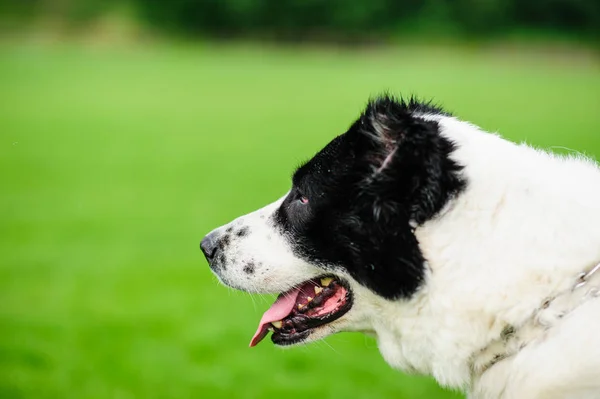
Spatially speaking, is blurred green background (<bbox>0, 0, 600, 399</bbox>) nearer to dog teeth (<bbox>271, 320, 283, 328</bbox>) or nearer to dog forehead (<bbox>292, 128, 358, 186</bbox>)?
dog forehead (<bbox>292, 128, 358, 186</bbox>)

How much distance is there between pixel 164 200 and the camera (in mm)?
11914

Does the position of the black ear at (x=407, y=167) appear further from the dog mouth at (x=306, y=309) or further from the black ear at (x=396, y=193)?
the dog mouth at (x=306, y=309)

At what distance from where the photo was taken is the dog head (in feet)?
8.98

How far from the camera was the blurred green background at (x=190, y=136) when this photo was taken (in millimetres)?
5805

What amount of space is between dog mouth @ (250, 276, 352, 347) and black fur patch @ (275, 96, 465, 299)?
0.15 meters

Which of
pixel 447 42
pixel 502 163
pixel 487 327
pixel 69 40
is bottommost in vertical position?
pixel 69 40

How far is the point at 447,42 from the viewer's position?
45.9 meters

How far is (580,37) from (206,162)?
36478 millimetres

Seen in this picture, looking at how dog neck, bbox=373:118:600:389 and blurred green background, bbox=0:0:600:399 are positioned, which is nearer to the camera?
dog neck, bbox=373:118:600:389

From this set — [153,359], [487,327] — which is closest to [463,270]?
[487,327]

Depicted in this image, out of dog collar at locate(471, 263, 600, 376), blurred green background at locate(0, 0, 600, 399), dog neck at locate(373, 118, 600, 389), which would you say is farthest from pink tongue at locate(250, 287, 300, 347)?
blurred green background at locate(0, 0, 600, 399)

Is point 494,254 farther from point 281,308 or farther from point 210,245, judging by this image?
point 210,245

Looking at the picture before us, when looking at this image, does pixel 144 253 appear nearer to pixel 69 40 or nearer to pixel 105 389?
pixel 105 389

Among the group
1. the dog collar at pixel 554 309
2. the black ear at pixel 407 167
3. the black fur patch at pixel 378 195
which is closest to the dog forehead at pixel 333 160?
the black fur patch at pixel 378 195
